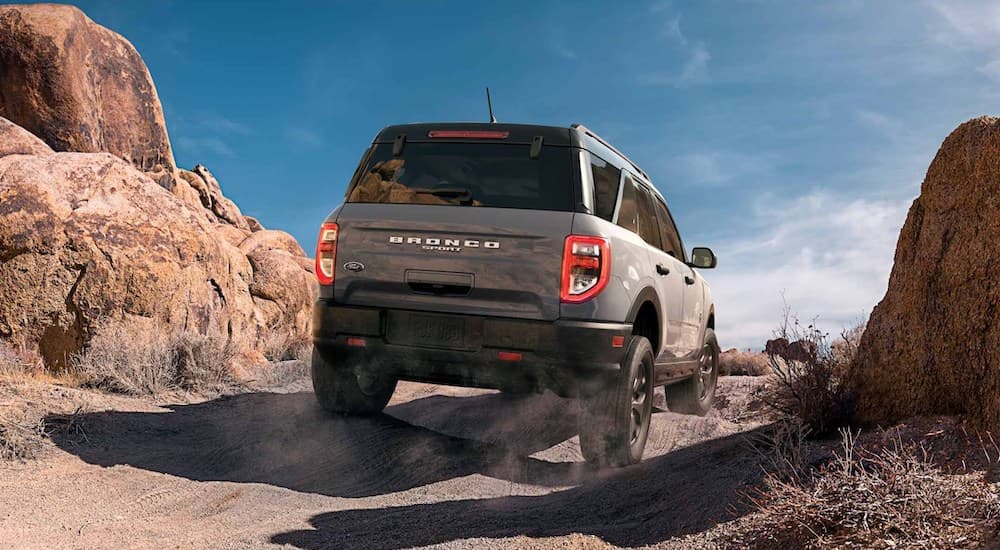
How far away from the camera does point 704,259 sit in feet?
28.1

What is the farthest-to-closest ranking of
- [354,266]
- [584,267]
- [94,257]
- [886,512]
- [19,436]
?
[94,257] < [19,436] < [354,266] < [584,267] < [886,512]

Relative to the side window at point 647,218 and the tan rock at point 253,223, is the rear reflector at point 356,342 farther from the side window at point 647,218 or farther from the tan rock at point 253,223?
the tan rock at point 253,223

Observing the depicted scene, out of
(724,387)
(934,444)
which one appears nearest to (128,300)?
(724,387)

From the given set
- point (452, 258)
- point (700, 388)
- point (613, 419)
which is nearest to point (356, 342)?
point (452, 258)

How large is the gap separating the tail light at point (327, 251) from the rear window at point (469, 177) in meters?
0.32

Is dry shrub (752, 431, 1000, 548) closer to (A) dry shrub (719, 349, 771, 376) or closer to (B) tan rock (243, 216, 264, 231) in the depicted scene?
(A) dry shrub (719, 349, 771, 376)

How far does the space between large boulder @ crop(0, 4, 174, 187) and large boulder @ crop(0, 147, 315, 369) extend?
10170 mm

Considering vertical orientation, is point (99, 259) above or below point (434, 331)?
above

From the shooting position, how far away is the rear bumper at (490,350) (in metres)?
5.64

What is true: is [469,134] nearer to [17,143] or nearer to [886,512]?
[886,512]

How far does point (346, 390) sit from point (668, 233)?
3.49 meters

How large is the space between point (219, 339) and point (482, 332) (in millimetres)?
6426

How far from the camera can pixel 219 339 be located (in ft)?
36.2

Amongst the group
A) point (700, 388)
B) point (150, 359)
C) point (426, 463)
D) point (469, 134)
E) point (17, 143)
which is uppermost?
point (17, 143)
